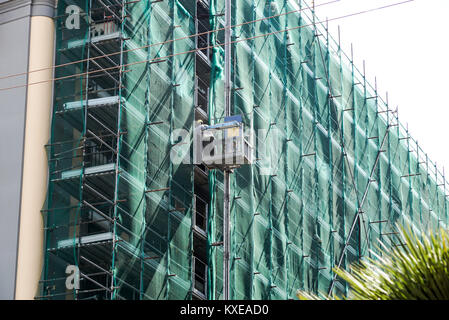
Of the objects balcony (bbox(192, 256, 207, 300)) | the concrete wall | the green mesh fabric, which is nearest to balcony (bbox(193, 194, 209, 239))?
balcony (bbox(192, 256, 207, 300))

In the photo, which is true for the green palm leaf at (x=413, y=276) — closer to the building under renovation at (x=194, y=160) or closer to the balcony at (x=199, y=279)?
the building under renovation at (x=194, y=160)

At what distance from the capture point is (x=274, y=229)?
23516 mm

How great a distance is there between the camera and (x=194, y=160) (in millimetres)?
20891

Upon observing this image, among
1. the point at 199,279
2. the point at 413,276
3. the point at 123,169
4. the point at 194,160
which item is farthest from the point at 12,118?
the point at 413,276

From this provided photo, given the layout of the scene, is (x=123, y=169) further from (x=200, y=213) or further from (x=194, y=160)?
(x=200, y=213)

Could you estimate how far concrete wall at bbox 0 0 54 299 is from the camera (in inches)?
713

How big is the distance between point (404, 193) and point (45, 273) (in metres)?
18.4

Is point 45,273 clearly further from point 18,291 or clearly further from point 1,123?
point 1,123

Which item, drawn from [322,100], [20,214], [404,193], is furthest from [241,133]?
[404,193]

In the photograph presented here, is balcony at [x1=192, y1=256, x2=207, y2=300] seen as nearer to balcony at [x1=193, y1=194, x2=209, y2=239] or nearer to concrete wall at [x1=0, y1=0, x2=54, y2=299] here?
balcony at [x1=193, y1=194, x2=209, y2=239]

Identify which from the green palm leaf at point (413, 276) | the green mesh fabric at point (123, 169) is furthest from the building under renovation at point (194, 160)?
the green palm leaf at point (413, 276)

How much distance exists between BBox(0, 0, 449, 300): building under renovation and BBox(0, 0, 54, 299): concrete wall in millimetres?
569

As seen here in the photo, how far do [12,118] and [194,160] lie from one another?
427 cm

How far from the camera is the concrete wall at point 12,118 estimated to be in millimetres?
18109
